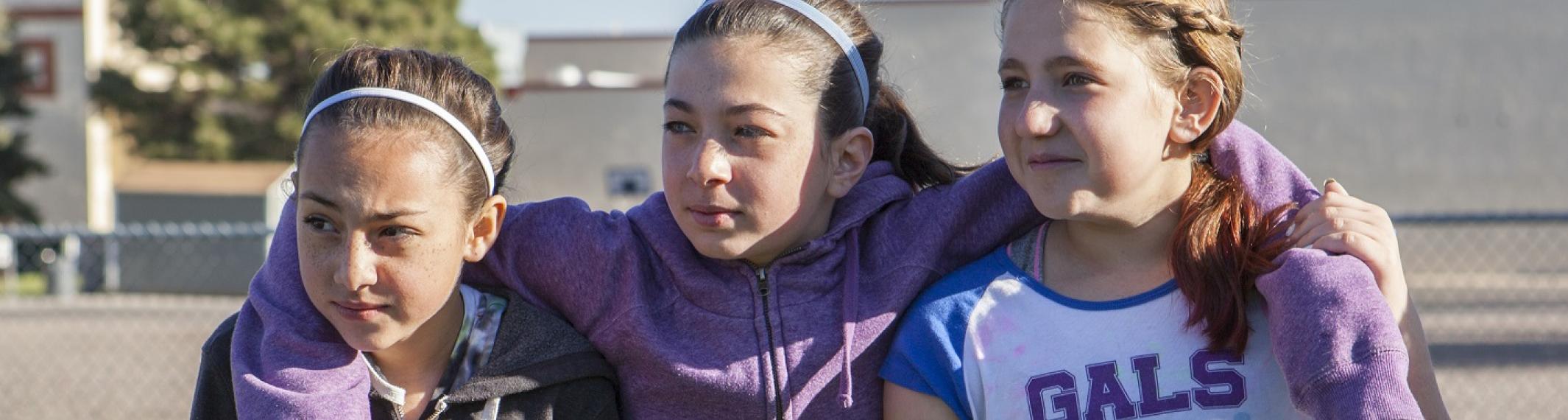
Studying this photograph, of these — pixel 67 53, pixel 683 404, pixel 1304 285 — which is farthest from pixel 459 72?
pixel 67 53

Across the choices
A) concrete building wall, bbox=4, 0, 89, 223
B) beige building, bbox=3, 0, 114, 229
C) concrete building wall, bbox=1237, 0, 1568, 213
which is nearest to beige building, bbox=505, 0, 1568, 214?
concrete building wall, bbox=1237, 0, 1568, 213

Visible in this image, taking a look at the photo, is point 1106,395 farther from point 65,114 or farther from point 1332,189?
point 65,114

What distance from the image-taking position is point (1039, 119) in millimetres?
2025

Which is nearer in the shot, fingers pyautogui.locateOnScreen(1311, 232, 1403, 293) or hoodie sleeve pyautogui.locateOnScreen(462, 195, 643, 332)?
→ fingers pyautogui.locateOnScreen(1311, 232, 1403, 293)

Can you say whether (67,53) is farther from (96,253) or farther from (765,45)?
(765,45)

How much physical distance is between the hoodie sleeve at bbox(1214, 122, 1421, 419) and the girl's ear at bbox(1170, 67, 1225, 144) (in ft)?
0.85

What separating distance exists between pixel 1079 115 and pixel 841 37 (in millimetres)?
498

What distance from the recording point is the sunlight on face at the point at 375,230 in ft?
6.59

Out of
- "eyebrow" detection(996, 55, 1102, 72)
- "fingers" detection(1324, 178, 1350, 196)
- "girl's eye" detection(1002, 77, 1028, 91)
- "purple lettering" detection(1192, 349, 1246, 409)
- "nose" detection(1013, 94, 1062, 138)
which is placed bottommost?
"purple lettering" detection(1192, 349, 1246, 409)

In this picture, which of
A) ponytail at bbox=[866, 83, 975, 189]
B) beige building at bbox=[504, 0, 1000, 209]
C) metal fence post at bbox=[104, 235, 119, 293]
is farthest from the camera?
beige building at bbox=[504, 0, 1000, 209]

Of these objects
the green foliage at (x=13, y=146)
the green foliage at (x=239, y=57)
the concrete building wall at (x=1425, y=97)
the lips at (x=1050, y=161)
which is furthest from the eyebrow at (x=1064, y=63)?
the green foliage at (x=13, y=146)

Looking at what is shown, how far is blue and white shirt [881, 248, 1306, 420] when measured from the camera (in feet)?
6.79

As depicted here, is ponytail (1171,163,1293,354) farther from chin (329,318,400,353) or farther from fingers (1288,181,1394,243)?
chin (329,318,400,353)

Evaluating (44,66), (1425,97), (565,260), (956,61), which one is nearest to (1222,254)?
(565,260)
